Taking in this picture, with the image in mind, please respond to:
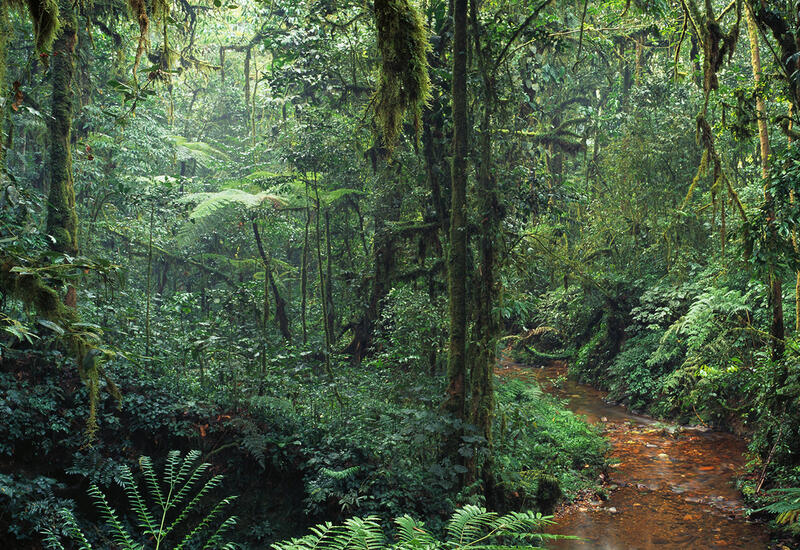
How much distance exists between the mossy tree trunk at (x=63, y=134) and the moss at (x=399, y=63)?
488 cm

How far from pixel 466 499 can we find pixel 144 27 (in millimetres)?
5328

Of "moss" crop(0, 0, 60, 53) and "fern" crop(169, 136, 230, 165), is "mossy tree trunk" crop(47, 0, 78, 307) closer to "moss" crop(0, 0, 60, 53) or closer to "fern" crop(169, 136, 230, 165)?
"moss" crop(0, 0, 60, 53)

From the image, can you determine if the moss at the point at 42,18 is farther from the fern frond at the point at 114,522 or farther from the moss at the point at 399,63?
the fern frond at the point at 114,522

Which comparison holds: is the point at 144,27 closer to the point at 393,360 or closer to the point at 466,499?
the point at 466,499

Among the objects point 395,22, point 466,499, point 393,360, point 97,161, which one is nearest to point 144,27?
point 395,22

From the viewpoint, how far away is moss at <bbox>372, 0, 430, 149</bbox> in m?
4.38

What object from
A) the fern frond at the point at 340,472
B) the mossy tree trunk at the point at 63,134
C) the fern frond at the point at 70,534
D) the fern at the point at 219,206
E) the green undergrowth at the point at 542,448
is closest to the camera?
the fern frond at the point at 70,534

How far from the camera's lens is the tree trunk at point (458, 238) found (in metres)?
5.97

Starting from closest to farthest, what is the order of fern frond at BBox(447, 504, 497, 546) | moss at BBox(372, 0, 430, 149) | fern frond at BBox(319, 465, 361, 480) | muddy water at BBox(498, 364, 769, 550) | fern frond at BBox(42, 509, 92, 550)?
1. fern frond at BBox(447, 504, 497, 546)
2. fern frond at BBox(42, 509, 92, 550)
3. moss at BBox(372, 0, 430, 149)
4. fern frond at BBox(319, 465, 361, 480)
5. muddy water at BBox(498, 364, 769, 550)

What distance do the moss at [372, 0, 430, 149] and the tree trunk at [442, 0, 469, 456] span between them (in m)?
1.22

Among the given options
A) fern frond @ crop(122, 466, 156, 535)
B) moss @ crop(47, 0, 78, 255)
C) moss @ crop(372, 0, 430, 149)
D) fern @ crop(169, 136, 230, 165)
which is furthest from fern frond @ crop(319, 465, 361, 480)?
fern @ crop(169, 136, 230, 165)

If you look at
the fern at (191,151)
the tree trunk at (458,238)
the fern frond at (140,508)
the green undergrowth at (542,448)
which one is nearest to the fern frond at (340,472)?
the tree trunk at (458,238)

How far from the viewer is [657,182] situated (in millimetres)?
13656

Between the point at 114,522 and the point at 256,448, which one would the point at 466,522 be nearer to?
the point at 114,522
